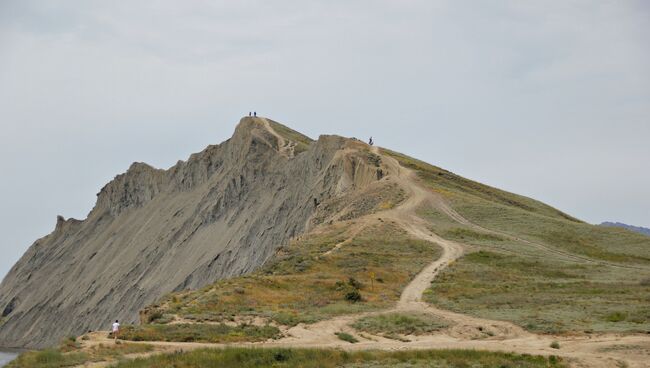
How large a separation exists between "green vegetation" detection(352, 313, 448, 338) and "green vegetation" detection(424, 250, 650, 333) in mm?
2929

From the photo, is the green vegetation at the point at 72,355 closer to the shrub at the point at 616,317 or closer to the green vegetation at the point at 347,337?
the green vegetation at the point at 347,337

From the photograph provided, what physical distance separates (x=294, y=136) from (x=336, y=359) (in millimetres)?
84214

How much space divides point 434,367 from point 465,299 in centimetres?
1682

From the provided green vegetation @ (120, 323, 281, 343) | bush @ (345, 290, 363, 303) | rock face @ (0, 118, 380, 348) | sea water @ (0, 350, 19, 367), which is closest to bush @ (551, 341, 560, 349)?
green vegetation @ (120, 323, 281, 343)

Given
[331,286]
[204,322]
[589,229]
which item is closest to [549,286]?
[331,286]

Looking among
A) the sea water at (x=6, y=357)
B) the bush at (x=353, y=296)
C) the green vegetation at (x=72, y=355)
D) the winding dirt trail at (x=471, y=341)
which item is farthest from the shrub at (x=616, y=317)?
the sea water at (x=6, y=357)

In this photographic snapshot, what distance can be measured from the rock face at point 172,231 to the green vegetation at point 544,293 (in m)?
27.1

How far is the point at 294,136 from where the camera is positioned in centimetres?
10956

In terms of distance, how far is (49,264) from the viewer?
403 feet

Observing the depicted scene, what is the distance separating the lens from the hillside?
3125 cm

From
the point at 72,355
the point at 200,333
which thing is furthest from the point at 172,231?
the point at 72,355

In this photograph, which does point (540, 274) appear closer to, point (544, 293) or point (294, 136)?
point (544, 293)

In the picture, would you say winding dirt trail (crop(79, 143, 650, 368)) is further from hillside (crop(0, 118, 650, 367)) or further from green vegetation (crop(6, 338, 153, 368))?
green vegetation (crop(6, 338, 153, 368))

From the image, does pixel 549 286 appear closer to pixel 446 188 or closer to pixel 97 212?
pixel 446 188
